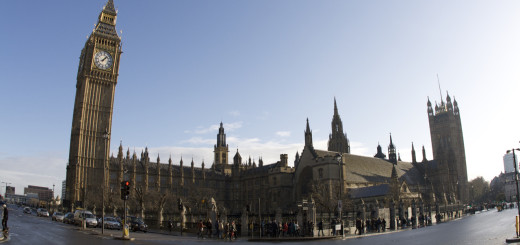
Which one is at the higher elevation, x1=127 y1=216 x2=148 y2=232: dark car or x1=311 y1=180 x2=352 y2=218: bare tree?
x1=311 y1=180 x2=352 y2=218: bare tree

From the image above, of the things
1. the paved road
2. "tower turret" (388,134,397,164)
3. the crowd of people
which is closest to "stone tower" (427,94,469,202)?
"tower turret" (388,134,397,164)

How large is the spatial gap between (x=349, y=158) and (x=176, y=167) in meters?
51.7

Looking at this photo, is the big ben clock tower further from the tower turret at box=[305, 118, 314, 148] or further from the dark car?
the tower turret at box=[305, 118, 314, 148]

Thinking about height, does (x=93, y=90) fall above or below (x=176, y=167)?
above

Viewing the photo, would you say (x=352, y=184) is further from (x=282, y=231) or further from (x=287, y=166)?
(x=282, y=231)

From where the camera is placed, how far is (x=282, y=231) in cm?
3641

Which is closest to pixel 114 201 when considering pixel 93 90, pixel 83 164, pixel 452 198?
pixel 83 164

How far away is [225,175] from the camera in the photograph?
395 feet

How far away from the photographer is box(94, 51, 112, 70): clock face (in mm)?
98188

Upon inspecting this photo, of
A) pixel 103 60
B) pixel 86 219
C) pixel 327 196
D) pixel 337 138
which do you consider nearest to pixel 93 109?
pixel 103 60

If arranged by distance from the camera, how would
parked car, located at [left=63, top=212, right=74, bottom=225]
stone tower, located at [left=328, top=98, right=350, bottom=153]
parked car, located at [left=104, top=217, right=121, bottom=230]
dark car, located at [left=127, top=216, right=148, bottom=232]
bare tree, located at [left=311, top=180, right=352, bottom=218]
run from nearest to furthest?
dark car, located at [left=127, top=216, right=148, bottom=232] < parked car, located at [left=104, top=217, right=121, bottom=230] < parked car, located at [left=63, top=212, right=74, bottom=225] < bare tree, located at [left=311, top=180, right=352, bottom=218] < stone tower, located at [left=328, top=98, right=350, bottom=153]

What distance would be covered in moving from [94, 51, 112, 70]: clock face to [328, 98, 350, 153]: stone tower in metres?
63.7

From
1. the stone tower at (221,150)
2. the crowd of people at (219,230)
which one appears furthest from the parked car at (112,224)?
the stone tower at (221,150)

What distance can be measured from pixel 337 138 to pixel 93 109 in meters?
65.7
